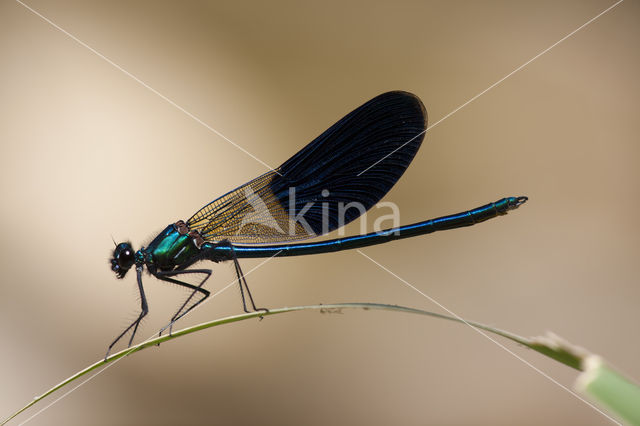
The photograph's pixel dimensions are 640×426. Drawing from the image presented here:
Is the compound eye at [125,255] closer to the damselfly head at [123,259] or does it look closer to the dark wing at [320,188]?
the damselfly head at [123,259]

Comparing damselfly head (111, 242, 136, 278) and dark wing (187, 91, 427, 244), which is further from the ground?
dark wing (187, 91, 427, 244)

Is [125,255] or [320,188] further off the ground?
[320,188]

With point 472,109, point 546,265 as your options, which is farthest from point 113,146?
point 546,265

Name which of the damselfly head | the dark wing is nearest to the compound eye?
the damselfly head

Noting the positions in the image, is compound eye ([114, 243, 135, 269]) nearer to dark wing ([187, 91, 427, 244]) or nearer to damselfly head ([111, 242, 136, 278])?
damselfly head ([111, 242, 136, 278])

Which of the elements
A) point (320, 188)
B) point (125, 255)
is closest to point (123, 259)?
point (125, 255)

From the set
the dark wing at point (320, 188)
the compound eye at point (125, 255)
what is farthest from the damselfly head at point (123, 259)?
the dark wing at point (320, 188)

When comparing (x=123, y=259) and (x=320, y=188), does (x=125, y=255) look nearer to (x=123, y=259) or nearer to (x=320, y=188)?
(x=123, y=259)
